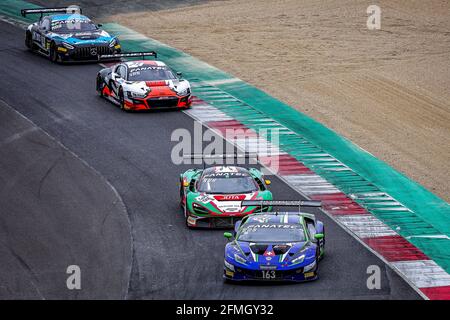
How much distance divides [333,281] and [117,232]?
5688mm

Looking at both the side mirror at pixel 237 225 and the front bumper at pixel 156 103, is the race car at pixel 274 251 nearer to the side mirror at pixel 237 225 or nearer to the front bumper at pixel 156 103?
the side mirror at pixel 237 225

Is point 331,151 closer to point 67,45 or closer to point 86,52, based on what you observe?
point 86,52

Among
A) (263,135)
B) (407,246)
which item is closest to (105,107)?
(263,135)

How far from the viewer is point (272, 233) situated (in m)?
24.1

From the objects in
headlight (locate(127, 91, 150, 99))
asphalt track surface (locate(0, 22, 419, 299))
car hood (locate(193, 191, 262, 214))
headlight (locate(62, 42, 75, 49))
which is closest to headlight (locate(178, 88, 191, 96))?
asphalt track surface (locate(0, 22, 419, 299))

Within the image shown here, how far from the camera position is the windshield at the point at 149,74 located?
3706cm

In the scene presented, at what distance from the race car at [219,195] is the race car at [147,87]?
27.0ft

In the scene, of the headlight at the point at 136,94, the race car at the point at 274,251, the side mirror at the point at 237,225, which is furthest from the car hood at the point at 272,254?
the headlight at the point at 136,94

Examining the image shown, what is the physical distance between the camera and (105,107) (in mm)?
37750

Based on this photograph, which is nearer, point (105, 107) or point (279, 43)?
point (105, 107)

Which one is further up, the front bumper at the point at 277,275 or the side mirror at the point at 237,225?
the side mirror at the point at 237,225

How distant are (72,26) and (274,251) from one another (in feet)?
69.2

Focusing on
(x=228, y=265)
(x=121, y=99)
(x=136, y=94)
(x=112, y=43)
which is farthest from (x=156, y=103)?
(x=228, y=265)

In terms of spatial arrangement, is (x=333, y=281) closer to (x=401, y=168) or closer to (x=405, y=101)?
(x=401, y=168)
